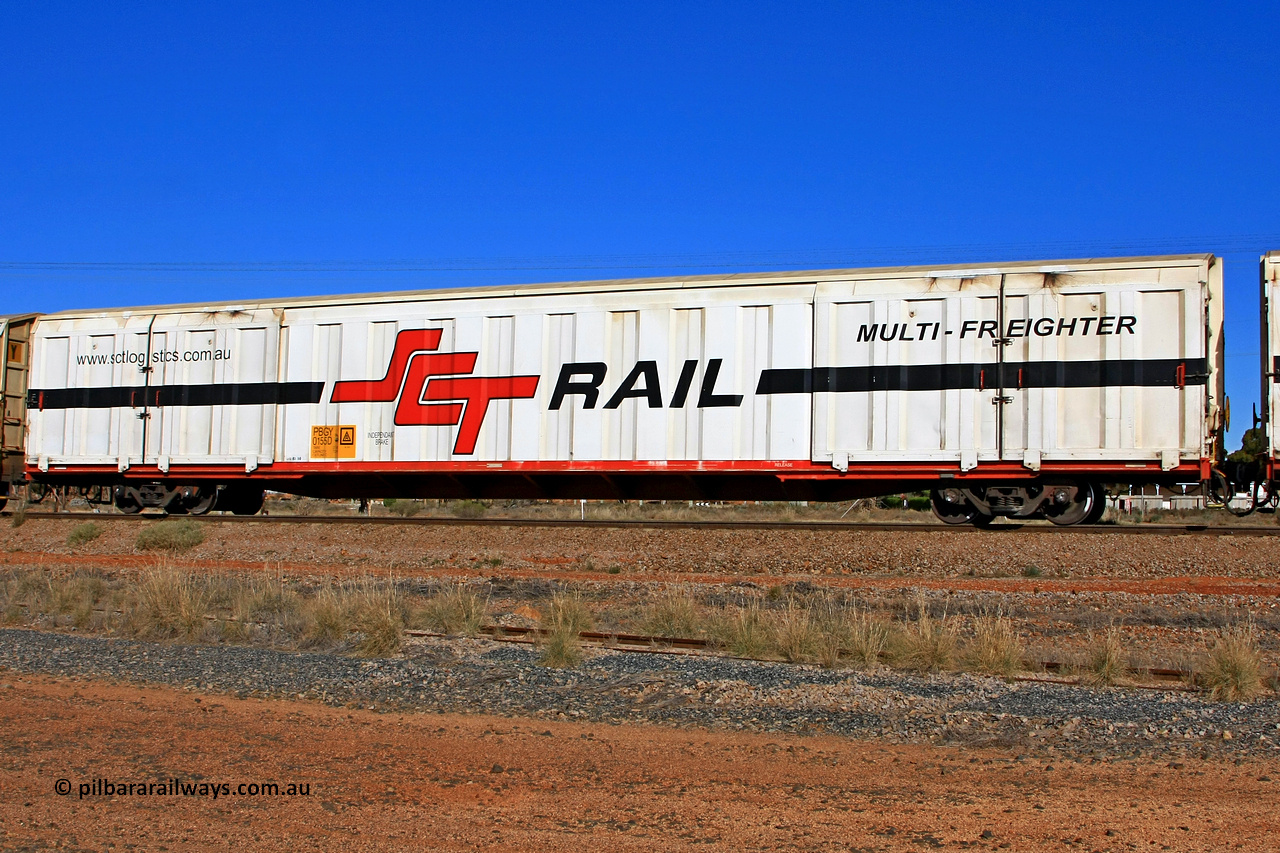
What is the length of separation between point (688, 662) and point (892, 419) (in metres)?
6.81

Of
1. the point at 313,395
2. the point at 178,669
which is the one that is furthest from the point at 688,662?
the point at 313,395

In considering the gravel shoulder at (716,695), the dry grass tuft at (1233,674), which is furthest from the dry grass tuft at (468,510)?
the dry grass tuft at (1233,674)

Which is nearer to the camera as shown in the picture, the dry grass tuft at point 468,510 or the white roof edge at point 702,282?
the white roof edge at point 702,282

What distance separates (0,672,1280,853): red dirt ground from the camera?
13.8 ft

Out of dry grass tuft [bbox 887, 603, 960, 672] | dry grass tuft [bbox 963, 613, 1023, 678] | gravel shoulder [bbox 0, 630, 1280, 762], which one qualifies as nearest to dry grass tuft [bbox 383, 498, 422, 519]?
gravel shoulder [bbox 0, 630, 1280, 762]

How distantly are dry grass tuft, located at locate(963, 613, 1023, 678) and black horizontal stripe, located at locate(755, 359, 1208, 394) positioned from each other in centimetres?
597

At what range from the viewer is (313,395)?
16203mm

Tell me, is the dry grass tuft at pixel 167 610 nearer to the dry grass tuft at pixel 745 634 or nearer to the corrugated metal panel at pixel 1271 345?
the dry grass tuft at pixel 745 634

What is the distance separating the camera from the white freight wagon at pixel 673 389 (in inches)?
523

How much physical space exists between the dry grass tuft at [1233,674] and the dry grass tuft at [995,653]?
4.30 feet

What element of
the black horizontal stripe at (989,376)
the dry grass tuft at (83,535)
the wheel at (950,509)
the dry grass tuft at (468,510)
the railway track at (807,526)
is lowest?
the dry grass tuft at (83,535)

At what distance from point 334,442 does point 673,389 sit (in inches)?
223

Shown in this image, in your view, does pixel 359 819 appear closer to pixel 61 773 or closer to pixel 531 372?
pixel 61 773

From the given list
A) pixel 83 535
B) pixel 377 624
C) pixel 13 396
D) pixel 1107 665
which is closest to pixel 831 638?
pixel 1107 665
